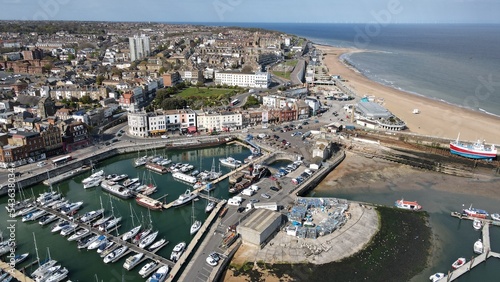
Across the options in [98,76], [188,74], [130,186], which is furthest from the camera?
[188,74]

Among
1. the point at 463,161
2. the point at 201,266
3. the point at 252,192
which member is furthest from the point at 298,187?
the point at 463,161

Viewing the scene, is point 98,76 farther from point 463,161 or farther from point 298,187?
point 463,161

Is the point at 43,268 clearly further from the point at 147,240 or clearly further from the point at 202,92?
the point at 202,92

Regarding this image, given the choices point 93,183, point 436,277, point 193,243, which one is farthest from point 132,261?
point 436,277

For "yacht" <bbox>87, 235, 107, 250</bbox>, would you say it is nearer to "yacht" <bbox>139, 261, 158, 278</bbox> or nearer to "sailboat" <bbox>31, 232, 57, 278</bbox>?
"sailboat" <bbox>31, 232, 57, 278</bbox>

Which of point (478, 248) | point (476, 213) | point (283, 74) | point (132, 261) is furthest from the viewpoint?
point (283, 74)

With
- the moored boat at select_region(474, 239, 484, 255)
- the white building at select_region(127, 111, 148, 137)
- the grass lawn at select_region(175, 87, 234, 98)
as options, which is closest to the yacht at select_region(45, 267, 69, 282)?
the white building at select_region(127, 111, 148, 137)

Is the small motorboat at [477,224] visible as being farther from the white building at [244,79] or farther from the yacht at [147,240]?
the white building at [244,79]
